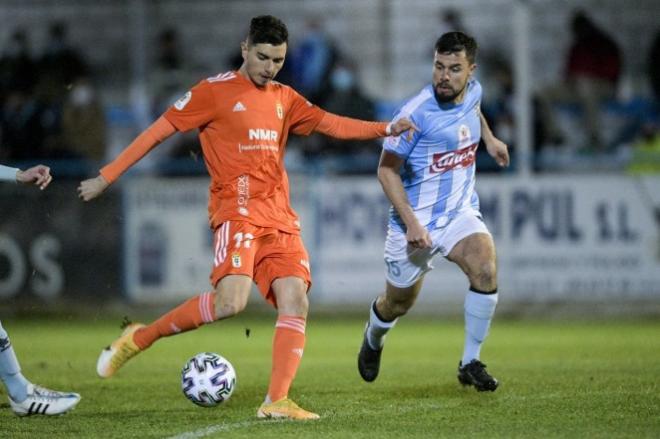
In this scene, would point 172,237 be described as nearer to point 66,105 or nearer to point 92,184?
point 66,105

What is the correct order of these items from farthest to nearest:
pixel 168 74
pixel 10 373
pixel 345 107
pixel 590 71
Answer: pixel 168 74, pixel 590 71, pixel 345 107, pixel 10 373

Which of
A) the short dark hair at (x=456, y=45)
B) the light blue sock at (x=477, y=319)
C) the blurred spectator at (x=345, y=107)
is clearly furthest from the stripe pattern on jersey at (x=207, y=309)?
the blurred spectator at (x=345, y=107)

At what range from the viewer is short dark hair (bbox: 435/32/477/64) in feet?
26.9

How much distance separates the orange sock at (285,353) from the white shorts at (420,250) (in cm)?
155

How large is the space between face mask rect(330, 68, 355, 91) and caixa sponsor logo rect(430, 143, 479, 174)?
7.98 meters

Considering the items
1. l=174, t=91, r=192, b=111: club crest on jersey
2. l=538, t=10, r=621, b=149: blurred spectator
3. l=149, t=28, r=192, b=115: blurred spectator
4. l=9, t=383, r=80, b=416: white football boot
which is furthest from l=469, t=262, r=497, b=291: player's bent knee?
l=149, t=28, r=192, b=115: blurred spectator

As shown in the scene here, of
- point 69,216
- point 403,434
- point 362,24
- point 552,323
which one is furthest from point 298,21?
point 403,434

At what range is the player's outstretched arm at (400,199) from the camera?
8.12 meters

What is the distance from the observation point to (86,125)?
16672 mm

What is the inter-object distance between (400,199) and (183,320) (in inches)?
68.4

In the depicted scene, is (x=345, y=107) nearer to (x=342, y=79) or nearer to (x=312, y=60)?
(x=342, y=79)

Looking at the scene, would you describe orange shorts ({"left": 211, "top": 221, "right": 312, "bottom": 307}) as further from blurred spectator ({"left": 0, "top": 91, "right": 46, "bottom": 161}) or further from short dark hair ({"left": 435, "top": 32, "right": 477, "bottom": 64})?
blurred spectator ({"left": 0, "top": 91, "right": 46, "bottom": 161})

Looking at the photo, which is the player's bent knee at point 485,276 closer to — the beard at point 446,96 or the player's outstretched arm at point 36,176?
the beard at point 446,96

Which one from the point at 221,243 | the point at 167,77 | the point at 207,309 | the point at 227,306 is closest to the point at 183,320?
the point at 207,309
